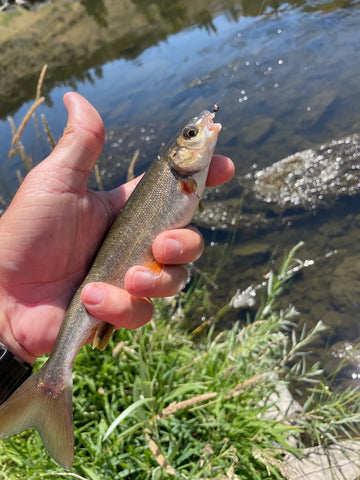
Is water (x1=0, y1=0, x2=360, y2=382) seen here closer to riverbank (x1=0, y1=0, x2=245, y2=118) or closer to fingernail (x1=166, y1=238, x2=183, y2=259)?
riverbank (x1=0, y1=0, x2=245, y2=118)

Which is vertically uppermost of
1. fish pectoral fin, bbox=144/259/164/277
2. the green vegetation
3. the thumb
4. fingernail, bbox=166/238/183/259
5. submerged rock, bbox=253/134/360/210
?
the thumb

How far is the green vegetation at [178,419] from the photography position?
10.5 feet

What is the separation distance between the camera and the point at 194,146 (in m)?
2.94

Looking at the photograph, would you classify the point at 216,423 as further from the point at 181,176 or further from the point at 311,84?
the point at 311,84

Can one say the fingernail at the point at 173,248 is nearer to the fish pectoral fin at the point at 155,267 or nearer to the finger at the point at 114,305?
the fish pectoral fin at the point at 155,267

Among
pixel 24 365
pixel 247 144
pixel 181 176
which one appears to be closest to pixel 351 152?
pixel 247 144

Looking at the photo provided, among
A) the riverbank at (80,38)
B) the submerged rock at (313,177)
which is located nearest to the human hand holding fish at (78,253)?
the submerged rock at (313,177)

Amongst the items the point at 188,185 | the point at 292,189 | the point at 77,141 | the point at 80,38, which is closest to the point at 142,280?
the point at 188,185

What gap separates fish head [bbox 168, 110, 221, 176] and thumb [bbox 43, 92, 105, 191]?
2.53 feet

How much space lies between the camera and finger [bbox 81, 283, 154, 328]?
2.77 meters

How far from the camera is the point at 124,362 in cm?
423

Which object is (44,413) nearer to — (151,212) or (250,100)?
(151,212)

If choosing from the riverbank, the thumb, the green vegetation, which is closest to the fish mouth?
the thumb

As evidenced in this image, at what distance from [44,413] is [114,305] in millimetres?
844
